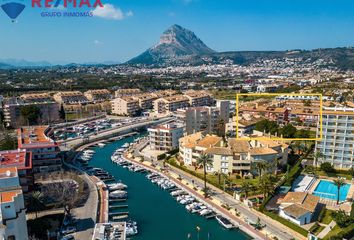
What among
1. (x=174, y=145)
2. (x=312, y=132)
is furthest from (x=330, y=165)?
(x=174, y=145)

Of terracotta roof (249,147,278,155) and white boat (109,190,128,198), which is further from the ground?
terracotta roof (249,147,278,155)

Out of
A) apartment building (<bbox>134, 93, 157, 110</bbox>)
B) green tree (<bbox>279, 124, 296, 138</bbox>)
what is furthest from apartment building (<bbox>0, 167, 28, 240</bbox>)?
apartment building (<bbox>134, 93, 157, 110</bbox>)

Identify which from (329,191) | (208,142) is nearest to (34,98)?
(208,142)

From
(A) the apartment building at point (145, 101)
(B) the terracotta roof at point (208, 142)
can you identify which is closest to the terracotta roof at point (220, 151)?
(B) the terracotta roof at point (208, 142)

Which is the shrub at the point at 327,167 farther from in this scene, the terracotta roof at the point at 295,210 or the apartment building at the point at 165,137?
the apartment building at the point at 165,137

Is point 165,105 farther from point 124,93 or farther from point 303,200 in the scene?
point 303,200

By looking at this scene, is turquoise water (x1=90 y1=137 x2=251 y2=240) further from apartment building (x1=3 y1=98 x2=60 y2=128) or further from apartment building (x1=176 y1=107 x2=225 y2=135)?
apartment building (x1=3 y1=98 x2=60 y2=128)

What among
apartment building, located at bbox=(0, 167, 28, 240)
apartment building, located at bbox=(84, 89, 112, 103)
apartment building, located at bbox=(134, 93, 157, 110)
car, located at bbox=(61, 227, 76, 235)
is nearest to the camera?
apartment building, located at bbox=(0, 167, 28, 240)
